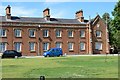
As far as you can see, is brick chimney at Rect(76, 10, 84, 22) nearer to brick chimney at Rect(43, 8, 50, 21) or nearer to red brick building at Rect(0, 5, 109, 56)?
red brick building at Rect(0, 5, 109, 56)

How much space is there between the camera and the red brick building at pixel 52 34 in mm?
69000

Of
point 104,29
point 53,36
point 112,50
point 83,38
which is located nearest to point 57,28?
point 53,36

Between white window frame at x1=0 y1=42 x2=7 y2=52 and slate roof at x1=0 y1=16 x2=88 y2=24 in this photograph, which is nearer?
white window frame at x1=0 y1=42 x2=7 y2=52

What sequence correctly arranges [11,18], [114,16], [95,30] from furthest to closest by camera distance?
[95,30] → [11,18] → [114,16]

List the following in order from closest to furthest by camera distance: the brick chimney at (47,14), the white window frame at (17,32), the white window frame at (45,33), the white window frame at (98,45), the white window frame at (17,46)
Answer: the white window frame at (17,46), the white window frame at (17,32), the white window frame at (45,33), the brick chimney at (47,14), the white window frame at (98,45)

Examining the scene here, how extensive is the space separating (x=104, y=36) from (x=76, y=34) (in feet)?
22.6

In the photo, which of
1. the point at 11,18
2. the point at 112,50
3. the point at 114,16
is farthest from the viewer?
the point at 112,50

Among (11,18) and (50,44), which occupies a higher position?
(11,18)

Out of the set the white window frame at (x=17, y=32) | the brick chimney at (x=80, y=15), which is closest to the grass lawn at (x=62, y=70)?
the white window frame at (x=17, y=32)

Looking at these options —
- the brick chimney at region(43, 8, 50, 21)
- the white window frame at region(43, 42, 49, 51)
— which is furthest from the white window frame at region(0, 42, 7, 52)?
the brick chimney at region(43, 8, 50, 21)

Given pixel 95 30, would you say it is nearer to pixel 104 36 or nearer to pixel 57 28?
pixel 104 36

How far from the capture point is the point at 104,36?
252 ft

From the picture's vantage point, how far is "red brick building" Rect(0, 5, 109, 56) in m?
69.0

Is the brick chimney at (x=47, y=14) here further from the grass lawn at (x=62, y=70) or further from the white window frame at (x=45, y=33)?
the grass lawn at (x=62, y=70)
